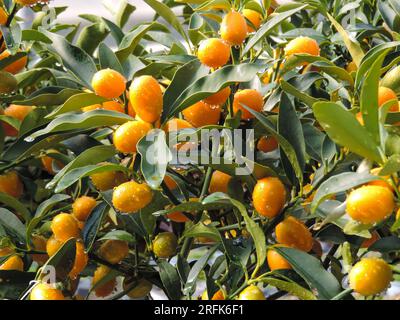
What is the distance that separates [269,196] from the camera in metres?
0.71

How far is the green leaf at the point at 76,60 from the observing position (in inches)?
33.3

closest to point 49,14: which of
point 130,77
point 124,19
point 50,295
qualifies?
point 124,19

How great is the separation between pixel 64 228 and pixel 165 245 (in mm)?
123

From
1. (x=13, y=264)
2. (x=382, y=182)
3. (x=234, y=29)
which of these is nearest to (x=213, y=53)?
(x=234, y=29)

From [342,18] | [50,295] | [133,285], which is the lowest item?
[133,285]

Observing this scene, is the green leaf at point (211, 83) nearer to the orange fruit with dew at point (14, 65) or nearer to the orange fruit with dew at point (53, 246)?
the orange fruit with dew at point (53, 246)

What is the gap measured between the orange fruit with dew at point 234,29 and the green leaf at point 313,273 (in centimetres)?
25

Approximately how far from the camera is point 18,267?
855 mm

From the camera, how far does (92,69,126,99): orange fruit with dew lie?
2.46ft

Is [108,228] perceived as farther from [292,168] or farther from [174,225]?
[292,168]

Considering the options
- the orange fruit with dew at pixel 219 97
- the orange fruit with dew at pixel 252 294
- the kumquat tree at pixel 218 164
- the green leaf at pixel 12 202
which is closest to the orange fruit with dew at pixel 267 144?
the kumquat tree at pixel 218 164

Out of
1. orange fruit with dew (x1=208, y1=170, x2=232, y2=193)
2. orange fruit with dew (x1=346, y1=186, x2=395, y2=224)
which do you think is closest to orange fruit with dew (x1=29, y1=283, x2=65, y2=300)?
orange fruit with dew (x1=208, y1=170, x2=232, y2=193)

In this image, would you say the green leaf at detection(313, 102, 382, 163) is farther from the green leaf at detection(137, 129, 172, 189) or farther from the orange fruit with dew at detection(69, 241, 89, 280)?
the orange fruit with dew at detection(69, 241, 89, 280)
